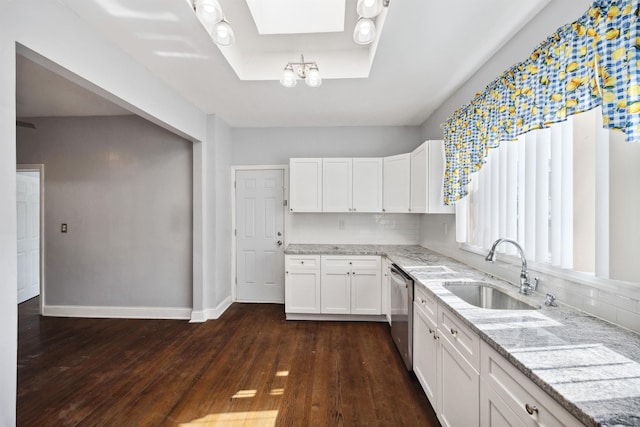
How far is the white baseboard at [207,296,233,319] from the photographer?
3.49 m

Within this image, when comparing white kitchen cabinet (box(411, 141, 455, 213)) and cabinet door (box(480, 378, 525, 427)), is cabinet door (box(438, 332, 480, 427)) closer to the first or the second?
cabinet door (box(480, 378, 525, 427))

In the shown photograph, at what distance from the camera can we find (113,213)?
361 centimetres

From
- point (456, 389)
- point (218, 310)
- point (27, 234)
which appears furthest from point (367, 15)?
point (27, 234)

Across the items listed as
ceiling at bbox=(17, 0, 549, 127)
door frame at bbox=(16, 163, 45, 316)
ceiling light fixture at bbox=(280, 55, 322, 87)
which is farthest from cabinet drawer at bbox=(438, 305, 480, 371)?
door frame at bbox=(16, 163, 45, 316)

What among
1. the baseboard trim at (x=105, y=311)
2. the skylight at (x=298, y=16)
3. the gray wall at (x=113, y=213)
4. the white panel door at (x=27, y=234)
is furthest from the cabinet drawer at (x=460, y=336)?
the white panel door at (x=27, y=234)

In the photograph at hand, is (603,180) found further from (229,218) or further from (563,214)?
(229,218)

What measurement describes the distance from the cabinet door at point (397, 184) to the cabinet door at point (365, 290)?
802 millimetres

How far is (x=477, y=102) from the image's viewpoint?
212 cm

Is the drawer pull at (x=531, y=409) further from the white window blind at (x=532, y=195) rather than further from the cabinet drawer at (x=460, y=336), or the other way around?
the white window blind at (x=532, y=195)

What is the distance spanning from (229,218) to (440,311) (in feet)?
10.3

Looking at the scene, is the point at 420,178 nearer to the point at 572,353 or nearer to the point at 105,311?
the point at 572,353

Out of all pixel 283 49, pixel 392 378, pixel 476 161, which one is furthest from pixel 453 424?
pixel 283 49

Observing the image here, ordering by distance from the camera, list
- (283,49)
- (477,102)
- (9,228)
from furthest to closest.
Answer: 1. (283,49)
2. (477,102)
3. (9,228)

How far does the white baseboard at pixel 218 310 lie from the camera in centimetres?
349
